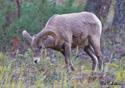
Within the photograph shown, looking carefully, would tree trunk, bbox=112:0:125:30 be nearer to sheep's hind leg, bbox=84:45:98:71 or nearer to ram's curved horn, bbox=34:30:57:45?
sheep's hind leg, bbox=84:45:98:71

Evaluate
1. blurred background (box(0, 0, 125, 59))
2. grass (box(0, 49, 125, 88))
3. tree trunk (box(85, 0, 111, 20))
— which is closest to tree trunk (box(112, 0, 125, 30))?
blurred background (box(0, 0, 125, 59))

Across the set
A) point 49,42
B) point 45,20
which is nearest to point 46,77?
point 49,42

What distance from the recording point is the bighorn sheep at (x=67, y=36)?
24.8 ft

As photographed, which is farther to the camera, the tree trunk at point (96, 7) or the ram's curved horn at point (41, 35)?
the tree trunk at point (96, 7)

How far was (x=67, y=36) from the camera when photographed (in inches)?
314

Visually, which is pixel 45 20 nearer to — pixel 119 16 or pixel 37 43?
pixel 119 16

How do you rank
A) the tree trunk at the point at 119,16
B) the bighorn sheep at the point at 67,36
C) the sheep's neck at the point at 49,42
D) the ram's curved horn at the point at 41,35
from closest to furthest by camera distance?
the ram's curved horn at the point at 41,35 < the bighorn sheep at the point at 67,36 < the sheep's neck at the point at 49,42 < the tree trunk at the point at 119,16

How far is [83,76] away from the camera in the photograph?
18.8ft

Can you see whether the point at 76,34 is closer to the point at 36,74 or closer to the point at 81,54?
the point at 36,74

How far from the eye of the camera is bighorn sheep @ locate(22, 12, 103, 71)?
298 inches

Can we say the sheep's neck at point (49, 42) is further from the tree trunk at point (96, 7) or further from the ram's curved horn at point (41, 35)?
the tree trunk at point (96, 7)

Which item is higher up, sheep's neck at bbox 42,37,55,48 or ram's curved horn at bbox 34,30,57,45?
ram's curved horn at bbox 34,30,57,45

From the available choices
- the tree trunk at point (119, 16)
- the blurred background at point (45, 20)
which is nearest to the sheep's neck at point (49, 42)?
the blurred background at point (45, 20)

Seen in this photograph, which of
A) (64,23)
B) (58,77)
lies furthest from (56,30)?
(58,77)
